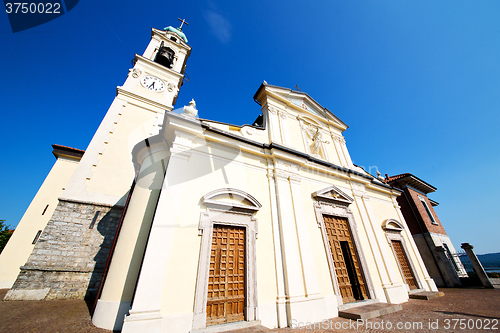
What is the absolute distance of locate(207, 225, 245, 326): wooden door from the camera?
14.5 feet

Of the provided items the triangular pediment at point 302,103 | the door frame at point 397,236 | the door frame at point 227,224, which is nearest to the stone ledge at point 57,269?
the door frame at point 227,224

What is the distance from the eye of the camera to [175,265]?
13.8 feet

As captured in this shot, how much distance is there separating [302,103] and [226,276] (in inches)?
364

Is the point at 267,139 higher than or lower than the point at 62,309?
higher

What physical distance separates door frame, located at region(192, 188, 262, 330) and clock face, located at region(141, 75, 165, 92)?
1052cm

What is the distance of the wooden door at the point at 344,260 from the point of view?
6551 millimetres

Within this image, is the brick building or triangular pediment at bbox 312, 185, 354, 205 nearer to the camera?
triangular pediment at bbox 312, 185, 354, 205

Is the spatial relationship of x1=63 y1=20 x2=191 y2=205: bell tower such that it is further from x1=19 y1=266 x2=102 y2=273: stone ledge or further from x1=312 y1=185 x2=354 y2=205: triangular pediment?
x1=312 y1=185 x2=354 y2=205: triangular pediment

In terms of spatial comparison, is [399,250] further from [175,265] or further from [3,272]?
[3,272]

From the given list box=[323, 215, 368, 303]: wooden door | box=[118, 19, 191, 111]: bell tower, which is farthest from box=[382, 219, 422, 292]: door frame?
box=[118, 19, 191, 111]: bell tower

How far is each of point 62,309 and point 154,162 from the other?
14.9ft

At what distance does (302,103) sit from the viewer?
10477 mm

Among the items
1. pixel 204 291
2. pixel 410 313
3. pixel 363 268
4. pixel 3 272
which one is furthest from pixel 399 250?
pixel 3 272

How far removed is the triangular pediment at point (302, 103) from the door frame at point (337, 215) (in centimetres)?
464
